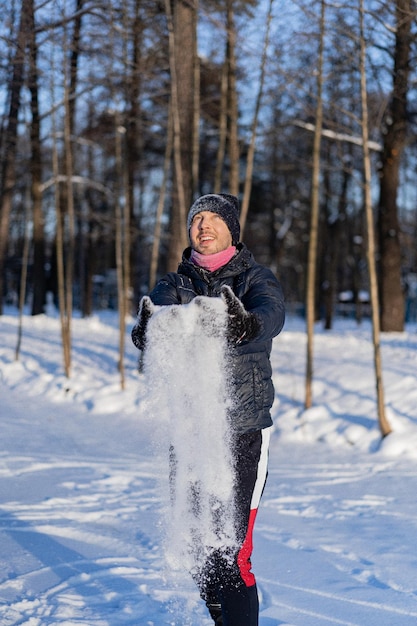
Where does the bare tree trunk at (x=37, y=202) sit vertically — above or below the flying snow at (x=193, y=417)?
above

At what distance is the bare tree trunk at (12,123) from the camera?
8.11 m

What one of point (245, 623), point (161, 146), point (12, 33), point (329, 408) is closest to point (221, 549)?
point (245, 623)

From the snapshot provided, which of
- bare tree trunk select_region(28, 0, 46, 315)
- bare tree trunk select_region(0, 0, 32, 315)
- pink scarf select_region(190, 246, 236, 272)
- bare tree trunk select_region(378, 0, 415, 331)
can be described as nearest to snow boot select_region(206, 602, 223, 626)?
pink scarf select_region(190, 246, 236, 272)

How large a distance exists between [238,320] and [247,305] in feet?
0.74

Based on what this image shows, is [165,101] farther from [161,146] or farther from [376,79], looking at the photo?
[161,146]

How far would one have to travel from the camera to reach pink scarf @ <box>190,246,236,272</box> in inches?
107

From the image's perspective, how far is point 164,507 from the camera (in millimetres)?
2949

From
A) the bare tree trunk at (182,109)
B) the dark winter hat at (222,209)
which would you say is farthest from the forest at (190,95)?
the dark winter hat at (222,209)

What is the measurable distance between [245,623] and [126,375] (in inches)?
332

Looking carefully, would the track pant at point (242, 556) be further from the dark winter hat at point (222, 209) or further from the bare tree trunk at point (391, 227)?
the bare tree trunk at point (391, 227)

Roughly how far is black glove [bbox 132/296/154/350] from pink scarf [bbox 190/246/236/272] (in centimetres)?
27

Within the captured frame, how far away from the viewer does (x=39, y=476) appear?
20.2 ft

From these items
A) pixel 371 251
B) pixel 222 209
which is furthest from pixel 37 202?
pixel 222 209

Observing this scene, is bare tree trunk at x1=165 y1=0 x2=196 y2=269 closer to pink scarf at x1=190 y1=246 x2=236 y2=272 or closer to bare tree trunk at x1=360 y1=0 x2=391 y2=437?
bare tree trunk at x1=360 y1=0 x2=391 y2=437
